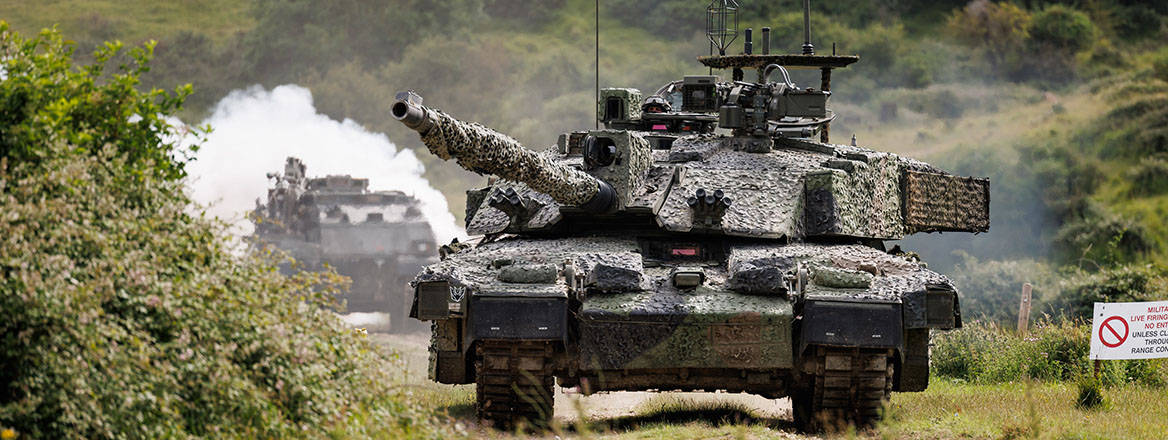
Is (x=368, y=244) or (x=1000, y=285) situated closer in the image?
(x=368, y=244)

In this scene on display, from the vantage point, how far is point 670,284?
37.2 ft

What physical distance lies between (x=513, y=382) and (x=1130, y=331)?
487 cm

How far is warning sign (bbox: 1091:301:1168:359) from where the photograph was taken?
40.8 ft

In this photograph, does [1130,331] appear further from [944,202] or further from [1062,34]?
[1062,34]

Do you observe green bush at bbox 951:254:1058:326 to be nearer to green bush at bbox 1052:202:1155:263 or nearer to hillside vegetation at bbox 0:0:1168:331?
hillside vegetation at bbox 0:0:1168:331

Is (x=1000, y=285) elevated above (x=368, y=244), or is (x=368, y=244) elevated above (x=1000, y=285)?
(x=368, y=244)

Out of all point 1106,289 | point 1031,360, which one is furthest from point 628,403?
point 1106,289

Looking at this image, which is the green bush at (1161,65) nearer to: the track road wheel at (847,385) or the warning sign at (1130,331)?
the warning sign at (1130,331)

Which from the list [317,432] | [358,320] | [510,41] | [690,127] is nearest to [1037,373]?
[690,127]

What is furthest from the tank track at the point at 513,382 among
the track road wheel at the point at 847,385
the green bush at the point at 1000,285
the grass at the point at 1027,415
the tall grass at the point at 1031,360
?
the green bush at the point at 1000,285

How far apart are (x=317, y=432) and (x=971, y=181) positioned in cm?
950

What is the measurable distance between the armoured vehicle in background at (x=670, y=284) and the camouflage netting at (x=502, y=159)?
2 centimetres

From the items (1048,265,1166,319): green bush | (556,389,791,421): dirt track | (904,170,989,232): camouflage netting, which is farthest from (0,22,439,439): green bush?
(1048,265,1166,319): green bush

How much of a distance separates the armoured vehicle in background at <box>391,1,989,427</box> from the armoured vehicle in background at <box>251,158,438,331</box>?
1161cm
